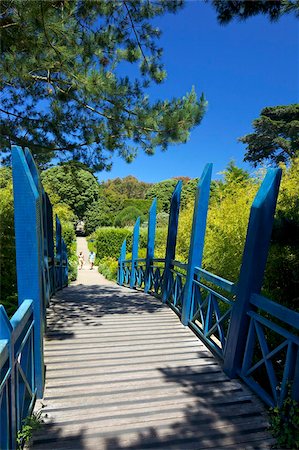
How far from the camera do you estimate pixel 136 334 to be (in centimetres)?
438

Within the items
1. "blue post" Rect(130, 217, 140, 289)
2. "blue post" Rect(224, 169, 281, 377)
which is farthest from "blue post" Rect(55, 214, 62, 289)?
"blue post" Rect(224, 169, 281, 377)

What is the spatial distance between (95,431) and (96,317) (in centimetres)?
276

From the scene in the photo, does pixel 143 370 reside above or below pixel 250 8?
below

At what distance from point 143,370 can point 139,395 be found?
18.1 inches

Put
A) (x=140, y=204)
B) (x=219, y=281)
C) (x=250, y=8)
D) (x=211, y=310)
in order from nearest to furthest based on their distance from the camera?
(x=250, y=8)
(x=219, y=281)
(x=211, y=310)
(x=140, y=204)

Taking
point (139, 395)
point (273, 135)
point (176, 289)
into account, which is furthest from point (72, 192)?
point (139, 395)

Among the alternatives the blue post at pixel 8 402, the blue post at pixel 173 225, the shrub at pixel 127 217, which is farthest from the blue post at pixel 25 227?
the shrub at pixel 127 217

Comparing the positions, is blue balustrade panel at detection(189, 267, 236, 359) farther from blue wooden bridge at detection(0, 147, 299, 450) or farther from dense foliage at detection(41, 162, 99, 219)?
dense foliage at detection(41, 162, 99, 219)

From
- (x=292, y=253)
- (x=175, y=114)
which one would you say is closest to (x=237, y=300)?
(x=292, y=253)

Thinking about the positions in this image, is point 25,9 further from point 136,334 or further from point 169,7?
point 136,334

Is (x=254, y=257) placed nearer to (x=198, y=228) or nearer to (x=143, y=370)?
(x=198, y=228)

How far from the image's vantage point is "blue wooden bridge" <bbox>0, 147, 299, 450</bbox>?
7.67 feet

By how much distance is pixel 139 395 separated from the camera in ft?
9.59

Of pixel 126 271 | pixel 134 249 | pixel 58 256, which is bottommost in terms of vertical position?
pixel 126 271
